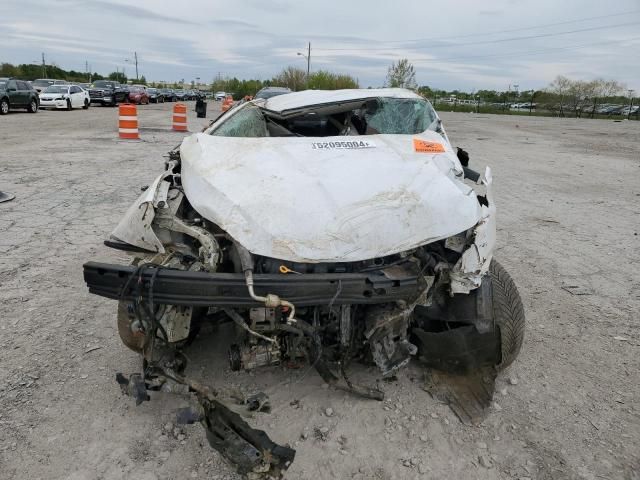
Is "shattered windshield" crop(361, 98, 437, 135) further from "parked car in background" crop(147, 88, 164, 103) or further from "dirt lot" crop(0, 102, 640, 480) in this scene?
"parked car in background" crop(147, 88, 164, 103)

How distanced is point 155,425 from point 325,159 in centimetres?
177

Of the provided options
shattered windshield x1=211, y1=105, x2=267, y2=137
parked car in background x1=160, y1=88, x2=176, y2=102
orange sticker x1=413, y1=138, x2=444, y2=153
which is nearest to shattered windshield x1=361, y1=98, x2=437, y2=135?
orange sticker x1=413, y1=138, x2=444, y2=153

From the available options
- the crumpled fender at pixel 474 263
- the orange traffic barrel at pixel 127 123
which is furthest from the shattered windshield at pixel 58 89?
the crumpled fender at pixel 474 263

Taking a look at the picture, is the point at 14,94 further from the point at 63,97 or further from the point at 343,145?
the point at 343,145

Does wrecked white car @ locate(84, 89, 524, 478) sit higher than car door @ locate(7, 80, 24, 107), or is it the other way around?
car door @ locate(7, 80, 24, 107)

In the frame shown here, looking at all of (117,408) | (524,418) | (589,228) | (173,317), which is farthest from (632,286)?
(117,408)

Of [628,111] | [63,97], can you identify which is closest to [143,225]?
[63,97]

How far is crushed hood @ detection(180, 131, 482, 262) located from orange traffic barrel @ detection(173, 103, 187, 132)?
13621 millimetres

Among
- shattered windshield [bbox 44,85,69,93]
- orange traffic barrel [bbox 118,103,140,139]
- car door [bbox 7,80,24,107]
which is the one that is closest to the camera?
orange traffic barrel [bbox 118,103,140,139]

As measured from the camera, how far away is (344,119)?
431 centimetres

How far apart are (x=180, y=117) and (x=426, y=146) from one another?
46.4ft

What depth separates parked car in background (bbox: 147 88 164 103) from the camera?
136 feet

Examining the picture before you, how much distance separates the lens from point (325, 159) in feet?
9.86

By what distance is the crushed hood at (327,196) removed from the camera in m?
2.50
